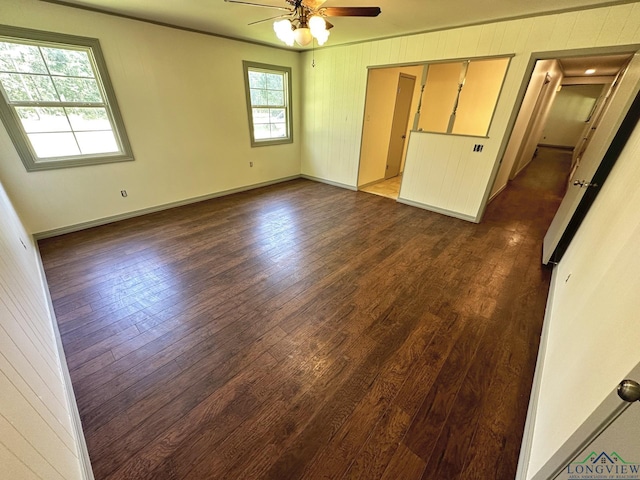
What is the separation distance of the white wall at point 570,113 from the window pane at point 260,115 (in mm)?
11866

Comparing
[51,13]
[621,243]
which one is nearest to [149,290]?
[51,13]

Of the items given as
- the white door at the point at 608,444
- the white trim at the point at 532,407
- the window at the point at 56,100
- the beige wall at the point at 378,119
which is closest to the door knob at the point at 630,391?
the white door at the point at 608,444

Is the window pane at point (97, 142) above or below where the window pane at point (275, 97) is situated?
below

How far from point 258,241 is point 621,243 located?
10.0 ft

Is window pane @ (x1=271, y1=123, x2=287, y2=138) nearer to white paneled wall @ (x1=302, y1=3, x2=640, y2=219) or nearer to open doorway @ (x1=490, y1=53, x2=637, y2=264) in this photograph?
white paneled wall @ (x1=302, y1=3, x2=640, y2=219)

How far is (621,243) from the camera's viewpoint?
130cm

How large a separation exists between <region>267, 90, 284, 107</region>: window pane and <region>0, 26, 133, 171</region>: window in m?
2.61

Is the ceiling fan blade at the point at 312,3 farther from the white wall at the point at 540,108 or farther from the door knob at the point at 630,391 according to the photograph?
the white wall at the point at 540,108

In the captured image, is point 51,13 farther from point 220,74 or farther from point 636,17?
point 636,17

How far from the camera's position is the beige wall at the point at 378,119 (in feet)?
15.6

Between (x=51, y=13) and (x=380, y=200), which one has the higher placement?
(x=51, y=13)

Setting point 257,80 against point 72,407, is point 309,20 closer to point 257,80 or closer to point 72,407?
point 72,407

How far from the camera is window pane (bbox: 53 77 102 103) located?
2963 millimetres

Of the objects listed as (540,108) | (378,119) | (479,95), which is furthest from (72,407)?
(540,108)
